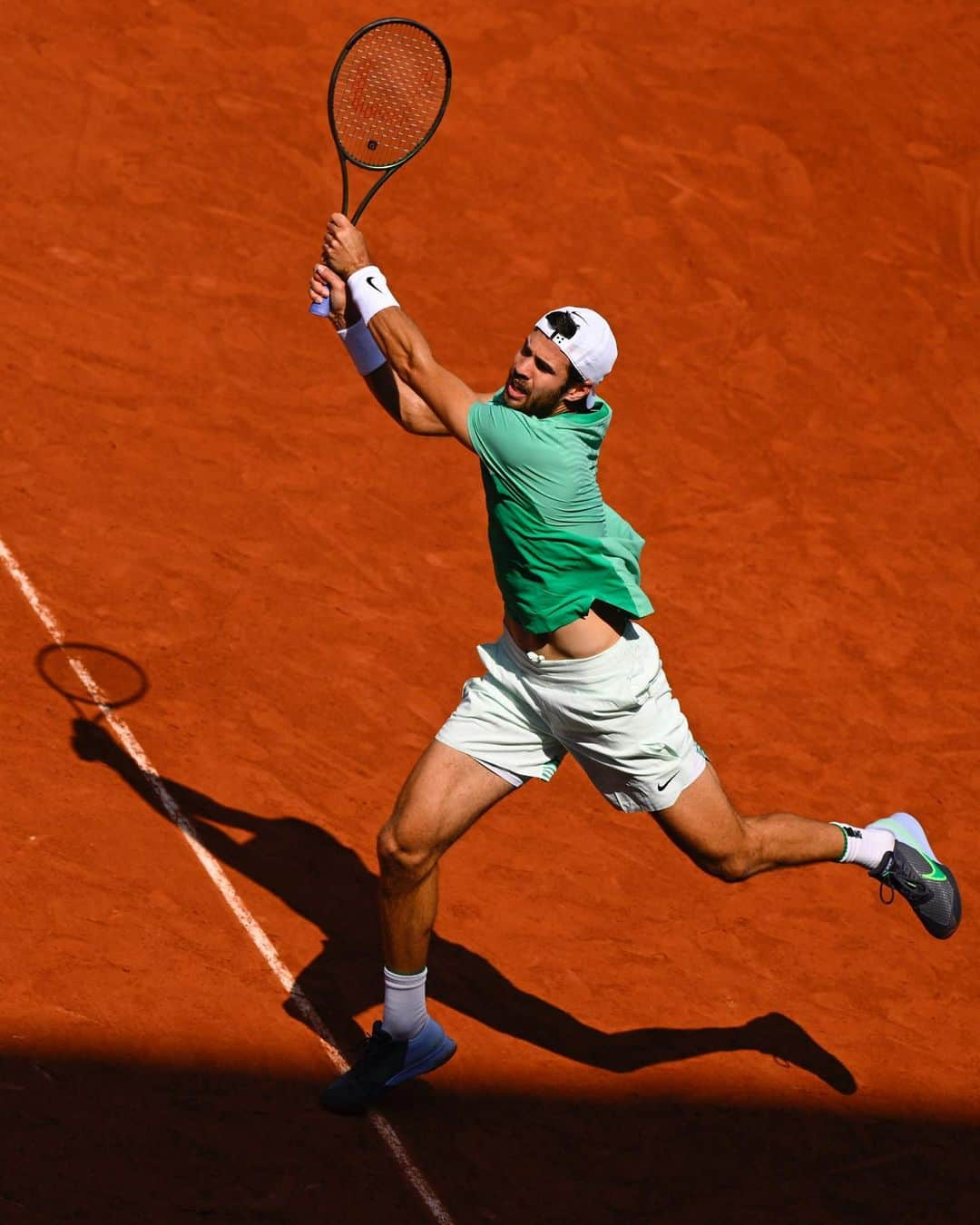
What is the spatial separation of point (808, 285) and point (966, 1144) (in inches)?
A: 261

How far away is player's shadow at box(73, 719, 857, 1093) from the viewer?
627 cm

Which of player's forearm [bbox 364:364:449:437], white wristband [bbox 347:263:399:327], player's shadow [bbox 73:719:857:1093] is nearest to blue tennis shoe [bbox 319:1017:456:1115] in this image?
player's shadow [bbox 73:719:857:1093]

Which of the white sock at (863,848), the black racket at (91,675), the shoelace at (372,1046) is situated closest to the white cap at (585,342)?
the white sock at (863,848)

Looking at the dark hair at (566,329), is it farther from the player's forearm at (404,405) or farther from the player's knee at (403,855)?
the player's knee at (403,855)

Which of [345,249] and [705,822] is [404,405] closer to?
[345,249]

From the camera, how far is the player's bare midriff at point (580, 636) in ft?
17.9

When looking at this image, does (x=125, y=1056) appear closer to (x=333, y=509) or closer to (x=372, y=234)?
(x=333, y=509)

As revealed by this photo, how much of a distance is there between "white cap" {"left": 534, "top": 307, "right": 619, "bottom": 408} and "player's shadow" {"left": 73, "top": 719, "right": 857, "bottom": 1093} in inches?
94.9

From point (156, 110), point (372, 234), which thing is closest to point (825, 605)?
point (372, 234)

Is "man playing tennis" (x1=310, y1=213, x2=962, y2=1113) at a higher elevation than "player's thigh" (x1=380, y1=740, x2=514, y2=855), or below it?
higher

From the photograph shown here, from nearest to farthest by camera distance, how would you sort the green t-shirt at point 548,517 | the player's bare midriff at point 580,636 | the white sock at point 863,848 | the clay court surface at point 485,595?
the green t-shirt at point 548,517 → the player's bare midriff at point 580,636 → the clay court surface at point 485,595 → the white sock at point 863,848

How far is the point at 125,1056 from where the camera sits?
564cm

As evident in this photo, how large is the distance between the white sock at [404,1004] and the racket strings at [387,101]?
315cm

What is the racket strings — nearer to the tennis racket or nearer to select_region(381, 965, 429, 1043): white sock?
the tennis racket
